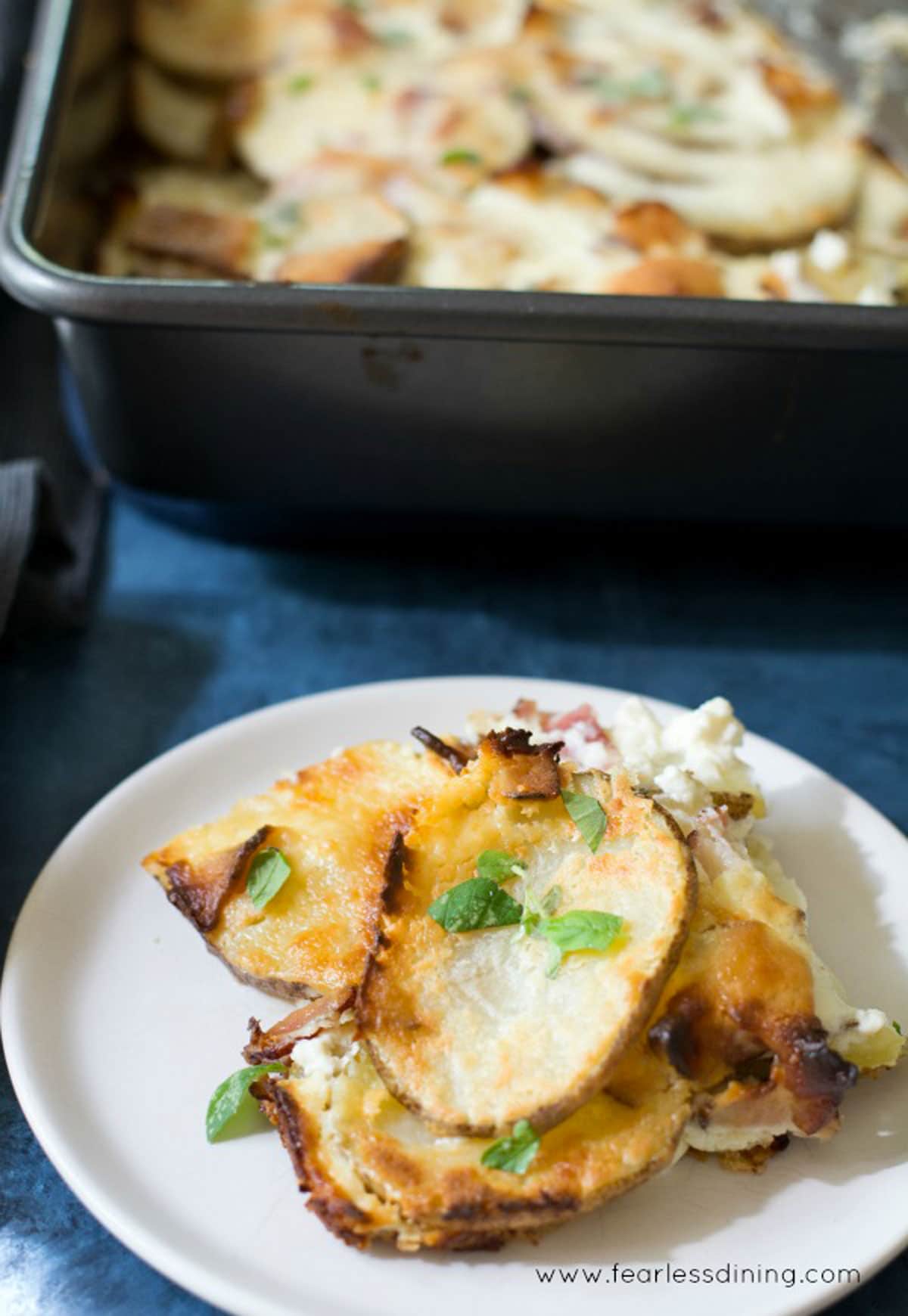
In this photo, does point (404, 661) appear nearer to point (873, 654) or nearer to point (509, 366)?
point (509, 366)

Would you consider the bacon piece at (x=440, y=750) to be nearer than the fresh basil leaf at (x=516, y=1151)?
No

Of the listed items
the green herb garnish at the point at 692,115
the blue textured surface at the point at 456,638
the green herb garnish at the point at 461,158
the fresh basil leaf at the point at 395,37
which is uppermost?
the fresh basil leaf at the point at 395,37

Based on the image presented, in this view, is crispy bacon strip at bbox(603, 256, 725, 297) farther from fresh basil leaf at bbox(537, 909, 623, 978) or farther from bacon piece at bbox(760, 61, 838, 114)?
fresh basil leaf at bbox(537, 909, 623, 978)

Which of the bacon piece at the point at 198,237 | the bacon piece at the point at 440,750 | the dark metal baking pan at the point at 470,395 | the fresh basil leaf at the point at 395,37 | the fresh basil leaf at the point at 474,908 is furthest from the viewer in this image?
the fresh basil leaf at the point at 395,37

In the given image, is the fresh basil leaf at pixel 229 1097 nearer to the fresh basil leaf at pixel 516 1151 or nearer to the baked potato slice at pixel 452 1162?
the baked potato slice at pixel 452 1162

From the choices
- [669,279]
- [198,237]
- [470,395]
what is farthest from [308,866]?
[198,237]

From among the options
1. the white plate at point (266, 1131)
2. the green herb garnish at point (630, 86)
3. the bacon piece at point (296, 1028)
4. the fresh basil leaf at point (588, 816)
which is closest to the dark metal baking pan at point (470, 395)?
the white plate at point (266, 1131)

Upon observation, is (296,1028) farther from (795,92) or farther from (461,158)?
→ (795,92)
